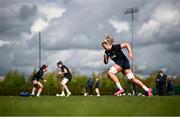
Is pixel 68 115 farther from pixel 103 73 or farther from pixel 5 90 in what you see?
pixel 103 73

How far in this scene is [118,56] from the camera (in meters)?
15.5

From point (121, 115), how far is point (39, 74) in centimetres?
1897

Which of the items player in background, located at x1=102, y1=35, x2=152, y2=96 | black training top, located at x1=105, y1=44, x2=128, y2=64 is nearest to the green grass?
player in background, located at x1=102, y1=35, x2=152, y2=96

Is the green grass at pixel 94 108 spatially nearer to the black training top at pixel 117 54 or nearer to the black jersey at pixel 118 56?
the black jersey at pixel 118 56

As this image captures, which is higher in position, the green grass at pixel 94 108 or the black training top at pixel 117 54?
the black training top at pixel 117 54

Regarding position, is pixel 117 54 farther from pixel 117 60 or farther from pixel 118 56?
pixel 117 60

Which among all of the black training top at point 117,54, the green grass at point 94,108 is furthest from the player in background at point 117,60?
the green grass at point 94,108

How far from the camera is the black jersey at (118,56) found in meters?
15.3

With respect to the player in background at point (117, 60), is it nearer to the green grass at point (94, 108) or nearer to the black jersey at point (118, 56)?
the black jersey at point (118, 56)

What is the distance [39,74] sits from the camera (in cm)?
2630

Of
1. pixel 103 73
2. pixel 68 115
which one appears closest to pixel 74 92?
pixel 103 73

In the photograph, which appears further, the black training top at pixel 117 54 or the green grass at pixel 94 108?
the black training top at pixel 117 54

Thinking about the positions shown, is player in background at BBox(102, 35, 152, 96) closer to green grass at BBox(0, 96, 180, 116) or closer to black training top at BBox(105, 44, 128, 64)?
black training top at BBox(105, 44, 128, 64)

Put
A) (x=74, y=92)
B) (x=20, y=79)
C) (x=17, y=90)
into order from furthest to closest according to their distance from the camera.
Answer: (x=20, y=79), (x=74, y=92), (x=17, y=90)
